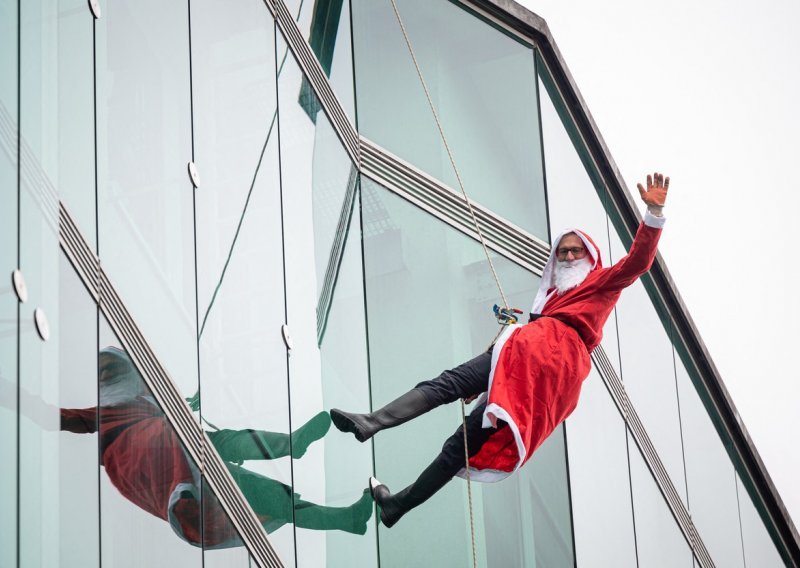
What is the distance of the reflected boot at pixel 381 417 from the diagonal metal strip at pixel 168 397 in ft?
2.36

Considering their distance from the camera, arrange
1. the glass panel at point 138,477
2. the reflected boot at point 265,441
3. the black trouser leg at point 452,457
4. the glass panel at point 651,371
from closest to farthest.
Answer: the glass panel at point 138,477, the reflected boot at point 265,441, the black trouser leg at point 452,457, the glass panel at point 651,371

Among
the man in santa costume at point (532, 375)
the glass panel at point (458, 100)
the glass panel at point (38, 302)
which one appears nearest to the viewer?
the glass panel at point (38, 302)

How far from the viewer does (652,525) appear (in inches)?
495

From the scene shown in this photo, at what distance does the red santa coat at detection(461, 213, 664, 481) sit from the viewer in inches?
303

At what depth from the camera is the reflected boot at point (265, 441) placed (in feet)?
24.4

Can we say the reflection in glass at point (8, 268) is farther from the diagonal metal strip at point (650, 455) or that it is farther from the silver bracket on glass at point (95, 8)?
the diagonal metal strip at point (650, 455)

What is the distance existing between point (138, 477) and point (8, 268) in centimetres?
164

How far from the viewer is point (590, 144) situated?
1275 cm

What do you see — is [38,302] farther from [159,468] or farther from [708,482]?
[708,482]

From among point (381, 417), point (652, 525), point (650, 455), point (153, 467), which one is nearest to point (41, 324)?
point (153, 467)

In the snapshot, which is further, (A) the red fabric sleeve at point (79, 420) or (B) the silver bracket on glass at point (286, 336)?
(B) the silver bracket on glass at point (286, 336)

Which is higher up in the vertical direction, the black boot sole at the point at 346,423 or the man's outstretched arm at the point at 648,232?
the man's outstretched arm at the point at 648,232

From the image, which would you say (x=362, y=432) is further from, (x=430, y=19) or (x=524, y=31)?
(x=524, y=31)

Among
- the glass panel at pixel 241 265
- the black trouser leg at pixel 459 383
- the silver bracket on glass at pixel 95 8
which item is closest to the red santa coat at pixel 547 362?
the black trouser leg at pixel 459 383
